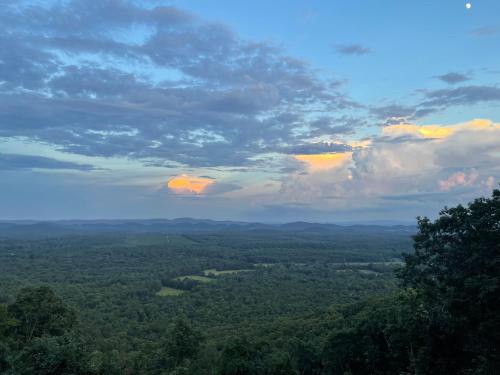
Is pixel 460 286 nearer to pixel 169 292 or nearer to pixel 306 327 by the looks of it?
pixel 306 327

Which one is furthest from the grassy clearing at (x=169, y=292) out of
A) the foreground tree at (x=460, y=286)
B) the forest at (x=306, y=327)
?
the foreground tree at (x=460, y=286)

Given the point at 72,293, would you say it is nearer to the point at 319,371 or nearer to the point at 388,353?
the point at 319,371

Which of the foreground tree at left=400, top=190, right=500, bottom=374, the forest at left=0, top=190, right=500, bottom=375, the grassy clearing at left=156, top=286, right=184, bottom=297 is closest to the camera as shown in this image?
the foreground tree at left=400, top=190, right=500, bottom=374

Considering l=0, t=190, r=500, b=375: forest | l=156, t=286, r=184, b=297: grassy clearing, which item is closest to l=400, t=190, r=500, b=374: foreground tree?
l=0, t=190, r=500, b=375: forest

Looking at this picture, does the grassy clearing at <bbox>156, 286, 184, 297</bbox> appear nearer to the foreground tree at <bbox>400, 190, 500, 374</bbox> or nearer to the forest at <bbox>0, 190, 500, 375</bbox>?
the forest at <bbox>0, 190, 500, 375</bbox>

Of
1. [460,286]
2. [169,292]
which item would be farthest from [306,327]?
[169,292]

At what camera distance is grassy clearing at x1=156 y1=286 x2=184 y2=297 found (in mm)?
104662

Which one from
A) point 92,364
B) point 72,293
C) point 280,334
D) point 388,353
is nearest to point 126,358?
point 92,364

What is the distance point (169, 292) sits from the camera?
11012 centimetres

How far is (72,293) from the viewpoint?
308 feet

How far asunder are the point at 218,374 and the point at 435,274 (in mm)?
17783

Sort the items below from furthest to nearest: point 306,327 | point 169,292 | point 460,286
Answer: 1. point 169,292
2. point 306,327
3. point 460,286

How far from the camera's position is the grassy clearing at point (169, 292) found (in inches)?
4121

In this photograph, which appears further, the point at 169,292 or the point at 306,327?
the point at 169,292
